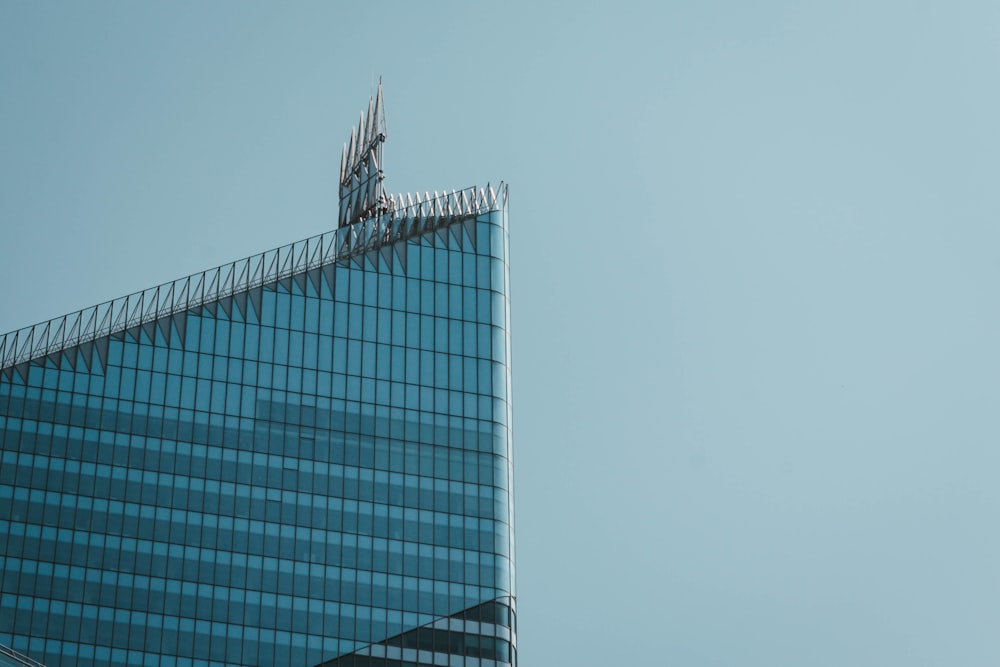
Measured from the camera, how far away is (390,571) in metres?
140

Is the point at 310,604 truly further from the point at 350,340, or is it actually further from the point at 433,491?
the point at 350,340

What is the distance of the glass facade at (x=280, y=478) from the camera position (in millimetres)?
135250

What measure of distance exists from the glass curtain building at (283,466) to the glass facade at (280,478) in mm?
170

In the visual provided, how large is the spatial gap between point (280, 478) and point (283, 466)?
1.04 meters

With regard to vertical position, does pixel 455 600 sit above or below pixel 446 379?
below

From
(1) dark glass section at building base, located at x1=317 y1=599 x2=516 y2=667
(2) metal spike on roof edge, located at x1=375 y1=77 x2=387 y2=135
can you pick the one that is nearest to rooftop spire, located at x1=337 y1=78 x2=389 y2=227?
(2) metal spike on roof edge, located at x1=375 y1=77 x2=387 y2=135

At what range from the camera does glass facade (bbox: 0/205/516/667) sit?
135 meters

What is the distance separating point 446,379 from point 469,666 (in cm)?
2500

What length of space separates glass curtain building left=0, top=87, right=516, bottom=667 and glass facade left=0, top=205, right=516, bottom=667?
0.56 feet

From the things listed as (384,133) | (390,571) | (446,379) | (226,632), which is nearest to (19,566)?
(226,632)

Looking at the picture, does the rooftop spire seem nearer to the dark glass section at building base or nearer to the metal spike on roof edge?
the metal spike on roof edge

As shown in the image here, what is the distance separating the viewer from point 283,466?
143m

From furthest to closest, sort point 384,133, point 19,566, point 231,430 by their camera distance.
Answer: point 384,133 < point 231,430 < point 19,566

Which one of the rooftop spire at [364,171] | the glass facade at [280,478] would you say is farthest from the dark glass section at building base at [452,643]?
the rooftop spire at [364,171]
